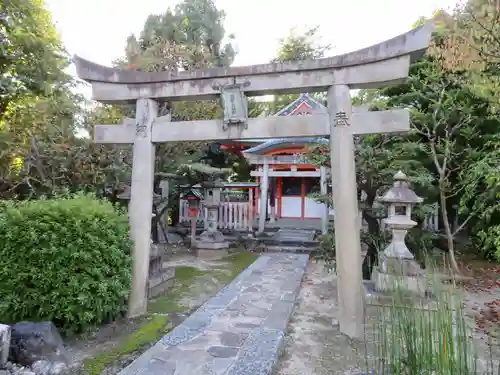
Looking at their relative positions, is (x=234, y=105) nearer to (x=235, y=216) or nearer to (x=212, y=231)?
(x=212, y=231)

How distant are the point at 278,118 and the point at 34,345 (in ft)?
11.6

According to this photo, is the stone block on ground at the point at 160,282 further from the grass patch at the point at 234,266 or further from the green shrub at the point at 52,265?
the green shrub at the point at 52,265

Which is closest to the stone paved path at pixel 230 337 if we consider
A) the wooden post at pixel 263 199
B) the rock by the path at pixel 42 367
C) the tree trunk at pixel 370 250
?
the rock by the path at pixel 42 367

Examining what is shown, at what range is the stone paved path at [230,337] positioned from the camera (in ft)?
10.4

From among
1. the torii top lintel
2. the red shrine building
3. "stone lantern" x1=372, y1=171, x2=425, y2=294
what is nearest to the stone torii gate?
the torii top lintel

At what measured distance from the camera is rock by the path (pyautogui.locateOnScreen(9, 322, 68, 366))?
3016 millimetres

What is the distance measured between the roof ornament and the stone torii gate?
13 mm

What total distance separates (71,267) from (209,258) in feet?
19.2

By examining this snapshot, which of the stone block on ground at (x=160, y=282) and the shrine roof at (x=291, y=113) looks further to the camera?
the shrine roof at (x=291, y=113)

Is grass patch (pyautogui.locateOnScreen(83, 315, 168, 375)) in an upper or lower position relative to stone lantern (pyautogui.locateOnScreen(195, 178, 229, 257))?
lower

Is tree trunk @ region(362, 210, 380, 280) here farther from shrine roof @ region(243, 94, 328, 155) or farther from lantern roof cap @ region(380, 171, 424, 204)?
shrine roof @ region(243, 94, 328, 155)

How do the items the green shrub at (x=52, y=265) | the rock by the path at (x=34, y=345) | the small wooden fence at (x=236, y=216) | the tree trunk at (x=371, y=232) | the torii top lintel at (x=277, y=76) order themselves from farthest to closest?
1. the small wooden fence at (x=236, y=216)
2. the tree trunk at (x=371, y=232)
3. the torii top lintel at (x=277, y=76)
4. the green shrub at (x=52, y=265)
5. the rock by the path at (x=34, y=345)

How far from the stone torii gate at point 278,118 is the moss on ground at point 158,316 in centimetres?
36

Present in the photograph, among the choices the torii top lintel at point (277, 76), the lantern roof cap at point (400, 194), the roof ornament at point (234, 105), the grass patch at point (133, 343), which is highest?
the torii top lintel at point (277, 76)
